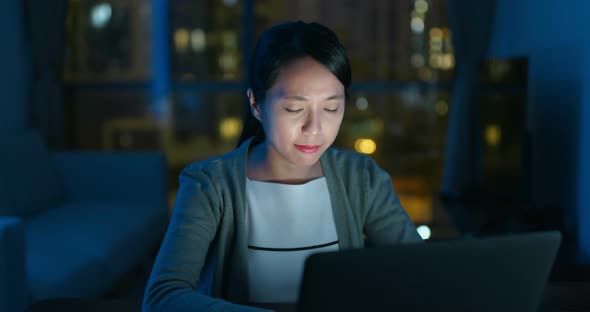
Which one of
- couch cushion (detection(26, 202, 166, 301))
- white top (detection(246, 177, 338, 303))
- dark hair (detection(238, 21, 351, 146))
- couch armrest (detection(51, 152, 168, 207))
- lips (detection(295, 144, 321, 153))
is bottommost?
couch cushion (detection(26, 202, 166, 301))

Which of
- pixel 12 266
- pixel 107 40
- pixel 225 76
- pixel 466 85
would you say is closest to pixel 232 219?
pixel 12 266

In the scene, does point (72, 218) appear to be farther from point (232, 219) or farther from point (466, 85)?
point (466, 85)

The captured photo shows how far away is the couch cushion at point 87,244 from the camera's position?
2166 mm

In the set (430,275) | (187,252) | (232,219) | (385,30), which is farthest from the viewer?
(385,30)

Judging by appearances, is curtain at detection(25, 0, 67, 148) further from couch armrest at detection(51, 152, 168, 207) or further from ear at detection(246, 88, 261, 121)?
ear at detection(246, 88, 261, 121)

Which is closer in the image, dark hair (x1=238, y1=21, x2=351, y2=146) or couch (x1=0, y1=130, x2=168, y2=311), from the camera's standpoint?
dark hair (x1=238, y1=21, x2=351, y2=146)

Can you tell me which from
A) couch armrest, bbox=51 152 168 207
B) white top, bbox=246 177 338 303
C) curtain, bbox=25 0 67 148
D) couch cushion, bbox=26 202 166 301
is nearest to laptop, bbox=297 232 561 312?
white top, bbox=246 177 338 303

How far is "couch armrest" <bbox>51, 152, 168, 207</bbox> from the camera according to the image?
10.9ft

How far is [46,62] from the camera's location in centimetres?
436

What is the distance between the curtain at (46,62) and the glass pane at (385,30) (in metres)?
1.46

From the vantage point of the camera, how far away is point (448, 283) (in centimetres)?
64

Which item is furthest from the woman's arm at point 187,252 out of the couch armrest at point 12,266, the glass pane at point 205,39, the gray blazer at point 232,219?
the glass pane at point 205,39

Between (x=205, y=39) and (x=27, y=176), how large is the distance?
2.42 meters

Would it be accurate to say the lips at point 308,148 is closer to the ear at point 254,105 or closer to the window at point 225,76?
the ear at point 254,105
